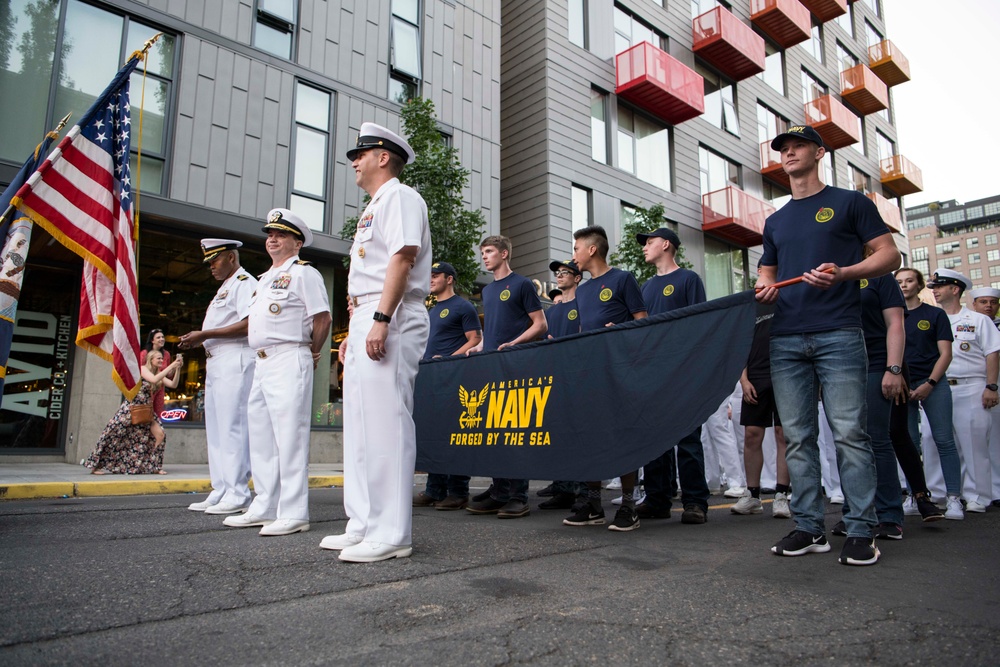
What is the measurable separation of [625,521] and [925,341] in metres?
3.45

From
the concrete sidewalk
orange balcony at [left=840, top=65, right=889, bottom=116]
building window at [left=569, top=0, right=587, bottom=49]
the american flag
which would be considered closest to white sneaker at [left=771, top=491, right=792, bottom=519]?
the american flag

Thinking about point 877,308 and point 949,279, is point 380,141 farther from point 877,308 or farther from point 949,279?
point 949,279

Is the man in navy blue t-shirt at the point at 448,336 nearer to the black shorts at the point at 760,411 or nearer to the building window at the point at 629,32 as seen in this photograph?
the black shorts at the point at 760,411

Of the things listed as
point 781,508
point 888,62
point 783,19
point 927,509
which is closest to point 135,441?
point 781,508

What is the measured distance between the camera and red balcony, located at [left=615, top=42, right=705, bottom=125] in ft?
61.3

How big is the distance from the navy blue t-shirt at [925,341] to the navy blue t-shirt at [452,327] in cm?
386

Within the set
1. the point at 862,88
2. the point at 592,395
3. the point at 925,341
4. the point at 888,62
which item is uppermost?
the point at 888,62

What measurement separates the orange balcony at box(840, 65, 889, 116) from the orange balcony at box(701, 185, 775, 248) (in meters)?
10.3

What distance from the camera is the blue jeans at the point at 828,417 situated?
11.8ft

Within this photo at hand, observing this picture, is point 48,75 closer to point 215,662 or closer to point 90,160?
point 90,160

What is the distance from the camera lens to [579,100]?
18344mm

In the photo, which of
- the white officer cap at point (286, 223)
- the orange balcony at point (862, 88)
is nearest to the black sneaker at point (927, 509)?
the white officer cap at point (286, 223)

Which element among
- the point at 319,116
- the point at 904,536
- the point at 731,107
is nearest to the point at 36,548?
the point at 904,536

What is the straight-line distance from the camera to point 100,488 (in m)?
7.39
